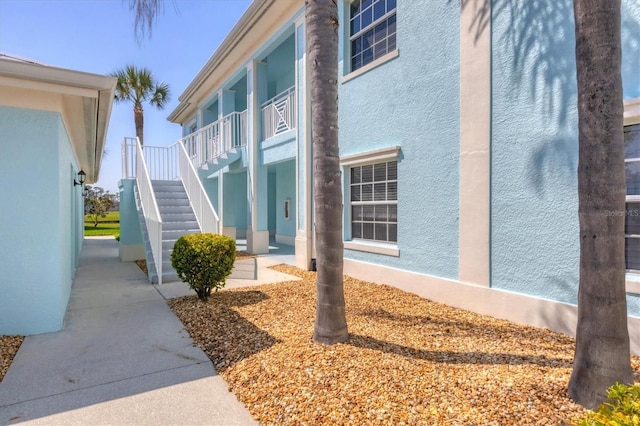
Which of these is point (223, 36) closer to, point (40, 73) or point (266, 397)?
point (40, 73)

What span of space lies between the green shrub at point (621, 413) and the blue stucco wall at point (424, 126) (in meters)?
4.12

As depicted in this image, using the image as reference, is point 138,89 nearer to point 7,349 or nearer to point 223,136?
point 223,136

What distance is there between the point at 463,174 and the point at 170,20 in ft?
15.3

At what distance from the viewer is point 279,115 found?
11898 millimetres

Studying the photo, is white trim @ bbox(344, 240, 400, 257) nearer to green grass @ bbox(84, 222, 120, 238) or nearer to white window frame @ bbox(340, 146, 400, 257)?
white window frame @ bbox(340, 146, 400, 257)

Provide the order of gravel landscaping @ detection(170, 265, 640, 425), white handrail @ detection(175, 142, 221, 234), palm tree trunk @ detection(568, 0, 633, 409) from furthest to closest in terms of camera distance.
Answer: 1. white handrail @ detection(175, 142, 221, 234)
2. gravel landscaping @ detection(170, 265, 640, 425)
3. palm tree trunk @ detection(568, 0, 633, 409)

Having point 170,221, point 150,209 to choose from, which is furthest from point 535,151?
point 170,221

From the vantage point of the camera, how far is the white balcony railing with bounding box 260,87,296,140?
11289 millimetres

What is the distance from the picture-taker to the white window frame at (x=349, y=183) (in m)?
7.33

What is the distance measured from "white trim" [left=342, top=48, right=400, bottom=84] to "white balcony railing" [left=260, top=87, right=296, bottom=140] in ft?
9.23

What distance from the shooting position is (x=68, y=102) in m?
5.55

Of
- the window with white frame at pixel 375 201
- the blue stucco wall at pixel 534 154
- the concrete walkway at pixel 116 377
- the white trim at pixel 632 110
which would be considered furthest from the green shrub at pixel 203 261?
the white trim at pixel 632 110

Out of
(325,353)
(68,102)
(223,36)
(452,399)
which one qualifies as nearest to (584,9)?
(452,399)

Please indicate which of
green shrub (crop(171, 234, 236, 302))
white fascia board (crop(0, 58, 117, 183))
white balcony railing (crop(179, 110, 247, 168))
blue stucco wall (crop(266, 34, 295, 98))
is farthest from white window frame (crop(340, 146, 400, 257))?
white balcony railing (crop(179, 110, 247, 168))
